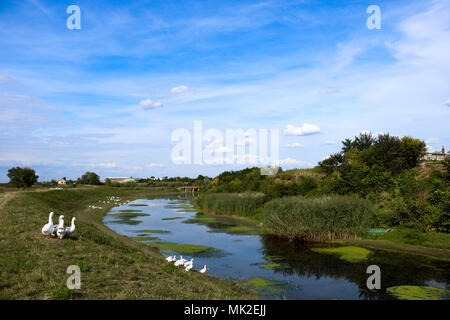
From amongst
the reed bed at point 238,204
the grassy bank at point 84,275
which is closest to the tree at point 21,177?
the reed bed at point 238,204

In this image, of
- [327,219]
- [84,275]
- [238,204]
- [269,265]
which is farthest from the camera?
[238,204]

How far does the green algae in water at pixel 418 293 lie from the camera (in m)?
12.8

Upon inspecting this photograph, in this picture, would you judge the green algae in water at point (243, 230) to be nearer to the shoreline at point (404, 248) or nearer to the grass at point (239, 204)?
the grass at point (239, 204)

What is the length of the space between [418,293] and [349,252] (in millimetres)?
7142

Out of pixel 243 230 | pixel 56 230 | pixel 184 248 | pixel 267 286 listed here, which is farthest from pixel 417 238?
pixel 56 230

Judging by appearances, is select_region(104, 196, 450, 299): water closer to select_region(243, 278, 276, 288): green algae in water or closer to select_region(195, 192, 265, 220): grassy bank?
select_region(243, 278, 276, 288): green algae in water

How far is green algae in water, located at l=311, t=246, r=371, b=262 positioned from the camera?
62.9 ft

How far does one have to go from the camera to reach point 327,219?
79.2 ft

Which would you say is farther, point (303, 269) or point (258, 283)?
point (303, 269)

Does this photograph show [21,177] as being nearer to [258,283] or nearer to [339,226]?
[339,226]

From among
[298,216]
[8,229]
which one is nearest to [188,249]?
[298,216]

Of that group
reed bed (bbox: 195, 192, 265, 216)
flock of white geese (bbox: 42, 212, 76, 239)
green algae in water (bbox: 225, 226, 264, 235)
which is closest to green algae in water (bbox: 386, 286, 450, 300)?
flock of white geese (bbox: 42, 212, 76, 239)
